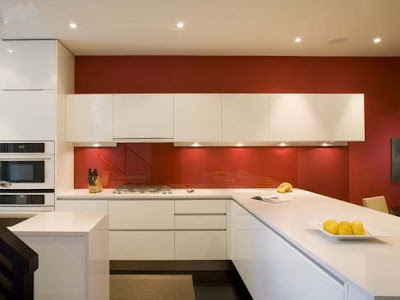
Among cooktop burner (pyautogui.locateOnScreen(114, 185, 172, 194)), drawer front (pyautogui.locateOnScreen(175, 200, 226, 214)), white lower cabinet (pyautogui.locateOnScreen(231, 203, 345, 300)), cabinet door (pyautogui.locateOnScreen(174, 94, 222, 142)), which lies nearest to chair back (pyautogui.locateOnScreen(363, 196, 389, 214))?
white lower cabinet (pyautogui.locateOnScreen(231, 203, 345, 300))

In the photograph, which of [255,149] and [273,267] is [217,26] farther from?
[273,267]

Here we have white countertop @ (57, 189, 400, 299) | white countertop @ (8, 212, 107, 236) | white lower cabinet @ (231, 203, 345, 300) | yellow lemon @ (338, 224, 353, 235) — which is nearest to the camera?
white countertop @ (57, 189, 400, 299)

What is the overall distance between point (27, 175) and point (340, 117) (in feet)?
12.1

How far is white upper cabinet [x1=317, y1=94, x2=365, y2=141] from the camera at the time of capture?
12.6 feet

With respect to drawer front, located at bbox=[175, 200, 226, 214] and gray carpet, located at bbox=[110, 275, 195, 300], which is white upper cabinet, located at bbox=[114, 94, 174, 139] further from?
gray carpet, located at bbox=[110, 275, 195, 300]

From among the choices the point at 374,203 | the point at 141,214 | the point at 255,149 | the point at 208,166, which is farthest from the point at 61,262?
the point at 374,203

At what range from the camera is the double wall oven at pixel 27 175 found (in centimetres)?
353

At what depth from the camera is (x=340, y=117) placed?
385 centimetres

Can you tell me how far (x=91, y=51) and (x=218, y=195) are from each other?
7.69 ft

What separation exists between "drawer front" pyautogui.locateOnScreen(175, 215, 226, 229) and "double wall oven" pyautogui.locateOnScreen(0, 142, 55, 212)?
4.69 ft

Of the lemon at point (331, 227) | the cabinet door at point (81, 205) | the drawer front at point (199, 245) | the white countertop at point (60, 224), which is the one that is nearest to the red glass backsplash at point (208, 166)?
the cabinet door at point (81, 205)

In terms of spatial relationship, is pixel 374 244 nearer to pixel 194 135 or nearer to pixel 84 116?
pixel 194 135

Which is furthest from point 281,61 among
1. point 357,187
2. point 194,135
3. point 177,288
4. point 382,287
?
point 382,287

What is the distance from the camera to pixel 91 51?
3.94m
